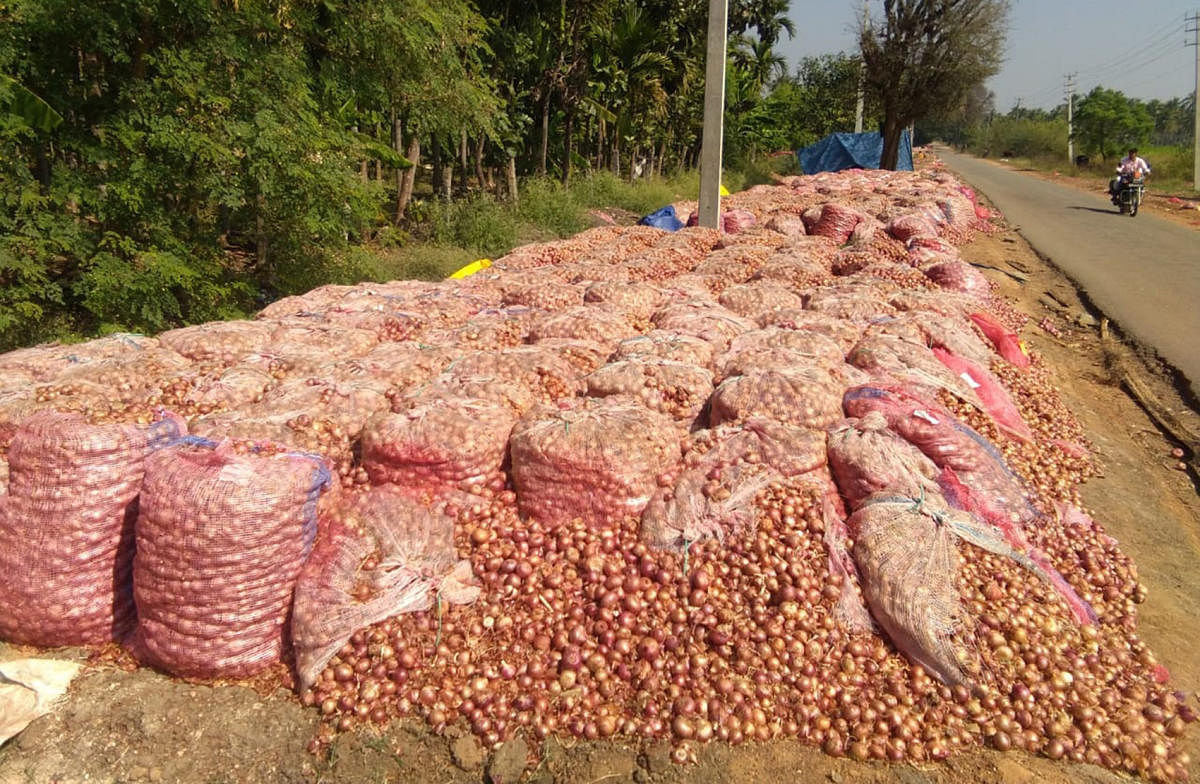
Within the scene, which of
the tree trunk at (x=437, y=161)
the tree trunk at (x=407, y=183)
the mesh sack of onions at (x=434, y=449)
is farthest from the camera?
the tree trunk at (x=437, y=161)

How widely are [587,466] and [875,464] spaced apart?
3.33 ft

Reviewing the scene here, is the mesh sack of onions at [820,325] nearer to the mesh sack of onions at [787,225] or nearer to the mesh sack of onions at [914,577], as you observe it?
the mesh sack of onions at [914,577]

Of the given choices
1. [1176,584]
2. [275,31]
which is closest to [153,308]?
[275,31]

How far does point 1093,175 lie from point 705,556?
34319mm

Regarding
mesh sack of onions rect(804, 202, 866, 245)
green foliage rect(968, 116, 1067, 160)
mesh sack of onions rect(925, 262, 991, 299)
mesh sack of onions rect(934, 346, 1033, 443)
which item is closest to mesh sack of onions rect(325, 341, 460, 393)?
mesh sack of onions rect(934, 346, 1033, 443)

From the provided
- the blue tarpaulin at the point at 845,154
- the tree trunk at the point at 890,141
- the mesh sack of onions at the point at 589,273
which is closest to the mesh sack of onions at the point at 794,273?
the mesh sack of onions at the point at 589,273

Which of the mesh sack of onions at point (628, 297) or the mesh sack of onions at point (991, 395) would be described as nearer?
the mesh sack of onions at point (991, 395)

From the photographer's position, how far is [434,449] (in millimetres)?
2354

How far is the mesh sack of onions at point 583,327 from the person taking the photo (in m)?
3.61

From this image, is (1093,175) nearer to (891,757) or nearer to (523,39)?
(523,39)

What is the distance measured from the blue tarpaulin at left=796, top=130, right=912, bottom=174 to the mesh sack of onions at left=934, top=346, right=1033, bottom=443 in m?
22.4

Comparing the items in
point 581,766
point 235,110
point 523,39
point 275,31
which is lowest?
point 581,766

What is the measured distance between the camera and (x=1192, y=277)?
8031mm

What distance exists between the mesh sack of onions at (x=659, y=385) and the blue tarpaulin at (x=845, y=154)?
23.5 meters
